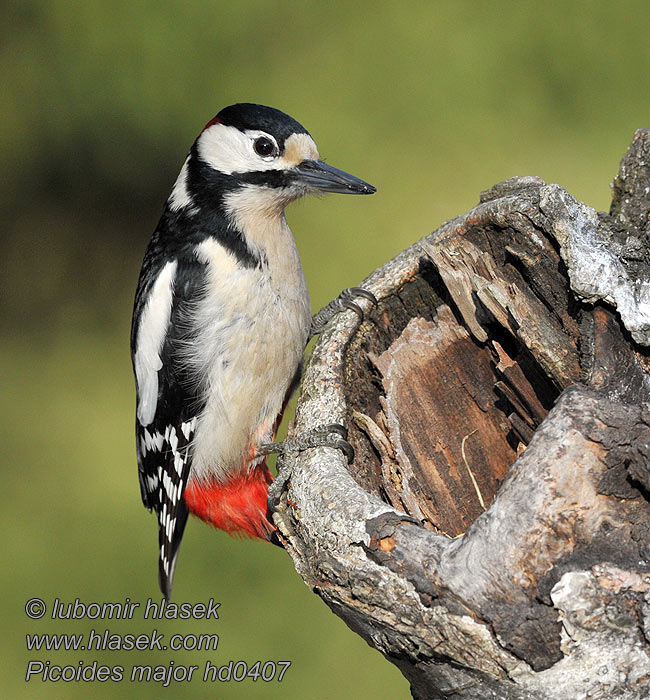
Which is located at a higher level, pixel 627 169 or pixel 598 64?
pixel 598 64

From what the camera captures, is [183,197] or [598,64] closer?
[183,197]

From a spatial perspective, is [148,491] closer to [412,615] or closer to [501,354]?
[501,354]

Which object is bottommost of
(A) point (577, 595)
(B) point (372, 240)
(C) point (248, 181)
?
(A) point (577, 595)

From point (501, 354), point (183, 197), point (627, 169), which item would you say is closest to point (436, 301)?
point (501, 354)

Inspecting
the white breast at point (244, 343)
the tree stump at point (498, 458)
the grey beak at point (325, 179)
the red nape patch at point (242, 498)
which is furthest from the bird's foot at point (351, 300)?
the red nape patch at point (242, 498)

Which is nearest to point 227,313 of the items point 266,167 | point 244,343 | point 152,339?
point 244,343

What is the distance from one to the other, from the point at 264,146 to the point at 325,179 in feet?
0.59

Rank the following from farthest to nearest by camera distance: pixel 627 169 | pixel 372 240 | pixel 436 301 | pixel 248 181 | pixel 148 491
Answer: pixel 372 240 → pixel 148 491 → pixel 248 181 → pixel 436 301 → pixel 627 169

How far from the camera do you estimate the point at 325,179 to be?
194cm

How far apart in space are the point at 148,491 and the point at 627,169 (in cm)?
151

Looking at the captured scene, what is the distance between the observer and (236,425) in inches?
78.4

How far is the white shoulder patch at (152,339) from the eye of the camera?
2.01 m

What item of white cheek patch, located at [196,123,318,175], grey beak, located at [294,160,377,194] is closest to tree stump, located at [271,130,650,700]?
grey beak, located at [294,160,377,194]

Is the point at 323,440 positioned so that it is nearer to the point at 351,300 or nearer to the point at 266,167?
the point at 351,300
